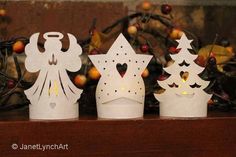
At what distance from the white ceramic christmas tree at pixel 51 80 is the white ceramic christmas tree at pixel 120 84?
0.14ft

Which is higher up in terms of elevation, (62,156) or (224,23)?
(224,23)

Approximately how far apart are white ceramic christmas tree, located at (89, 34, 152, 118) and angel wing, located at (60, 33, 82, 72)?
0.09 ft

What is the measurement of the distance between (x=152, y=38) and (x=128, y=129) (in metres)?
0.33

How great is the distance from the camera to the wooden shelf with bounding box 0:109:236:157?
27.1 inches

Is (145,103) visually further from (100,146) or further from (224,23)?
(224,23)

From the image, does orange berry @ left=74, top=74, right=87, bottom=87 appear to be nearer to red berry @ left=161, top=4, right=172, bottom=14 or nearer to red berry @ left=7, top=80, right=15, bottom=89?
red berry @ left=7, top=80, right=15, bottom=89

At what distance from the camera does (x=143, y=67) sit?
2.48ft

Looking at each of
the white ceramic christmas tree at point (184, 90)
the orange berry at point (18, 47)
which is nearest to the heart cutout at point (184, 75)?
the white ceramic christmas tree at point (184, 90)

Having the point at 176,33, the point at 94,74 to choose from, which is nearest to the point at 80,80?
the point at 94,74

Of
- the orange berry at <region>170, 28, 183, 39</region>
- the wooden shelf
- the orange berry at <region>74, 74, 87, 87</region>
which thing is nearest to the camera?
the wooden shelf

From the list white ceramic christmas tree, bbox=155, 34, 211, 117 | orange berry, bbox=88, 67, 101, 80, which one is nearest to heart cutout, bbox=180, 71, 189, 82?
white ceramic christmas tree, bbox=155, 34, 211, 117

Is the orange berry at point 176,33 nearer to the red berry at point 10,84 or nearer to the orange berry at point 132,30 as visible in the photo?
the orange berry at point 132,30

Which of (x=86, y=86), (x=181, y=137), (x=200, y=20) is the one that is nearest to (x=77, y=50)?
(x=86, y=86)

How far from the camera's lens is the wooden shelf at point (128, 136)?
2.26 ft
